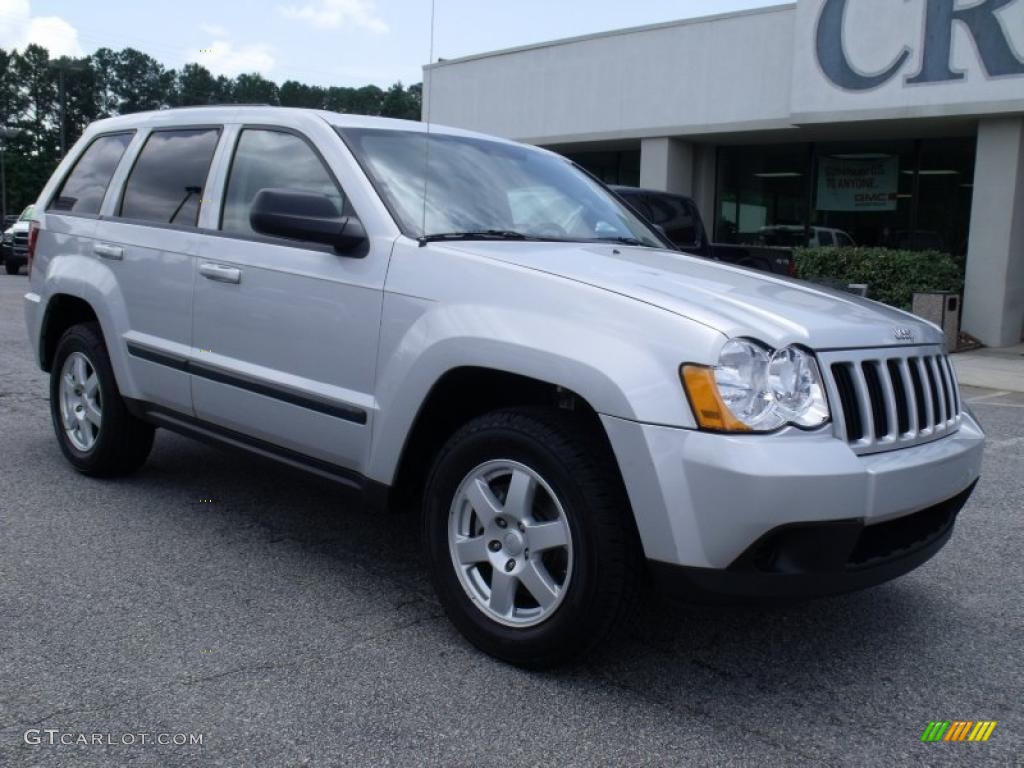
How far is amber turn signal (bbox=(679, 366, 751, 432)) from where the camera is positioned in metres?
2.85

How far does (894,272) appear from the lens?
15.2 m

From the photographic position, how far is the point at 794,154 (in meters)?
19.2

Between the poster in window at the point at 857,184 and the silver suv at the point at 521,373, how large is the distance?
48.2ft

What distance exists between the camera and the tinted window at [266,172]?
4.12 m

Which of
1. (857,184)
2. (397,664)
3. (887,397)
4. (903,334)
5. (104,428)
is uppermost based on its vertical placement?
(857,184)

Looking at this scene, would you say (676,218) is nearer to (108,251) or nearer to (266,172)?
(108,251)

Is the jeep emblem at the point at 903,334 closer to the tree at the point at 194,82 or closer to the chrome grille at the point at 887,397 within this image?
the chrome grille at the point at 887,397

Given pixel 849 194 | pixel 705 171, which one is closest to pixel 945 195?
pixel 849 194

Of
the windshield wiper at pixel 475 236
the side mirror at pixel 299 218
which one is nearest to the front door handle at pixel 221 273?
the side mirror at pixel 299 218

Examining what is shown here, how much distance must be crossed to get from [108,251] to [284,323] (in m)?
1.53

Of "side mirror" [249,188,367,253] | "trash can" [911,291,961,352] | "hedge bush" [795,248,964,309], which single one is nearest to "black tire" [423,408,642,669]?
"side mirror" [249,188,367,253]

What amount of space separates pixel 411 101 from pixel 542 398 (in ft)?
66.8

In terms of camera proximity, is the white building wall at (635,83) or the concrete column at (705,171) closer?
the white building wall at (635,83)

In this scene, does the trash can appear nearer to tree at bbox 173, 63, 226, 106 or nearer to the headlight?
tree at bbox 173, 63, 226, 106
